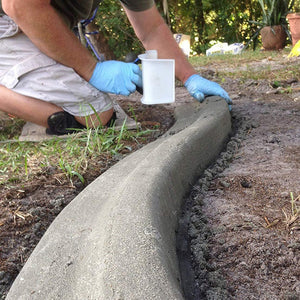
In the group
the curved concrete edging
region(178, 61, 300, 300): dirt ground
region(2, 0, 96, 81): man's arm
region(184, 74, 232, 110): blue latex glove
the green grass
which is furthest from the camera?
region(184, 74, 232, 110): blue latex glove

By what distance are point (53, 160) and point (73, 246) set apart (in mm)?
795

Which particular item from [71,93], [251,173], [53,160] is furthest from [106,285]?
[71,93]

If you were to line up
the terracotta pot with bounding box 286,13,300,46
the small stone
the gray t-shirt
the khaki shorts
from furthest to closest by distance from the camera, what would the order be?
the terracotta pot with bounding box 286,13,300,46 → the gray t-shirt → the khaki shorts → the small stone

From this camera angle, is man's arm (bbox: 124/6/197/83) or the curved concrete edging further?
man's arm (bbox: 124/6/197/83)

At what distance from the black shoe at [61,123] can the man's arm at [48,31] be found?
10.6 inches

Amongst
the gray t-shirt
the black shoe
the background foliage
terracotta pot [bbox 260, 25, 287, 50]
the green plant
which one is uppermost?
the gray t-shirt

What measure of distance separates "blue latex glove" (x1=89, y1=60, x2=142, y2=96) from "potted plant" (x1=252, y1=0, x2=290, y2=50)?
16.6 feet

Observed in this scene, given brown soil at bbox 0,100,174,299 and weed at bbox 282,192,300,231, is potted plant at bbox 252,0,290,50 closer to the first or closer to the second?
brown soil at bbox 0,100,174,299

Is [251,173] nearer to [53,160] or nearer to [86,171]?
[86,171]

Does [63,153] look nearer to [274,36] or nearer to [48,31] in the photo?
[48,31]

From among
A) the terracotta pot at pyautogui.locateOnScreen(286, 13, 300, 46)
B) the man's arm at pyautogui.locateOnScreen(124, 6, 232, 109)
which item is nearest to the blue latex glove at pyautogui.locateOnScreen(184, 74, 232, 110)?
the man's arm at pyautogui.locateOnScreen(124, 6, 232, 109)

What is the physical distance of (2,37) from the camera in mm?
1969

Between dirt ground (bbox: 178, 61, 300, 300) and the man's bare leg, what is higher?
dirt ground (bbox: 178, 61, 300, 300)

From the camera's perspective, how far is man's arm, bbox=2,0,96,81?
165 cm
